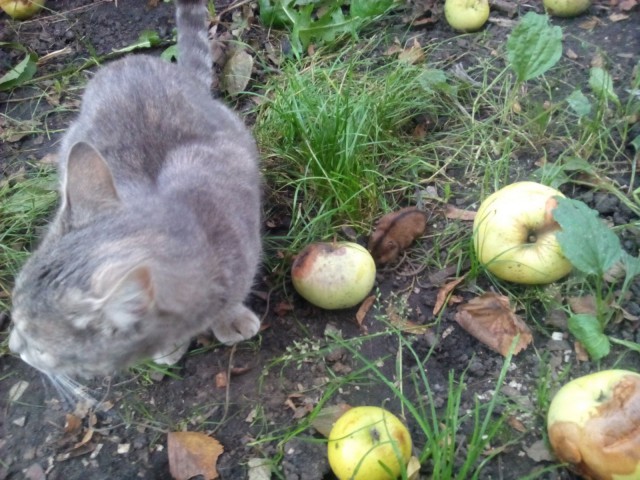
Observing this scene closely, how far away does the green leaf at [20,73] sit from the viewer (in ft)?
12.7

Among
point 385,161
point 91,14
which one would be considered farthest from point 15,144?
point 385,161

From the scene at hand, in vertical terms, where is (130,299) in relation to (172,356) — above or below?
above

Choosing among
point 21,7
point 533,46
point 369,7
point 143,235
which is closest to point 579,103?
point 533,46

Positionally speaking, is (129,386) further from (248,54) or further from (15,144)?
(248,54)

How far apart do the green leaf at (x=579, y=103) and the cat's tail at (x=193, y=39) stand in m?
A: 1.74

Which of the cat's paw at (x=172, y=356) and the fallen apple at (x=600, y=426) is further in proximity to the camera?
the cat's paw at (x=172, y=356)

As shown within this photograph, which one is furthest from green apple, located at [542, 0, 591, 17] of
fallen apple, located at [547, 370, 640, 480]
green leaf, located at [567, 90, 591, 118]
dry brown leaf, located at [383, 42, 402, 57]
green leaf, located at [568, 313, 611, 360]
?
fallen apple, located at [547, 370, 640, 480]

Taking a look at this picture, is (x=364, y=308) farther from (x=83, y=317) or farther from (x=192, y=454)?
(x=83, y=317)

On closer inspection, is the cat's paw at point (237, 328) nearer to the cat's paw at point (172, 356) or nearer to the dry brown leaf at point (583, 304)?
the cat's paw at point (172, 356)

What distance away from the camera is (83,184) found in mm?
2191

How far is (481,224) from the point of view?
259 centimetres

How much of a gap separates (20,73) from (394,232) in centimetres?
244

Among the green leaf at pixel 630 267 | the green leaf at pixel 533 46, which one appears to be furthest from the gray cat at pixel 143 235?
the green leaf at pixel 630 267

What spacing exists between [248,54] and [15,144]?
1.34m
